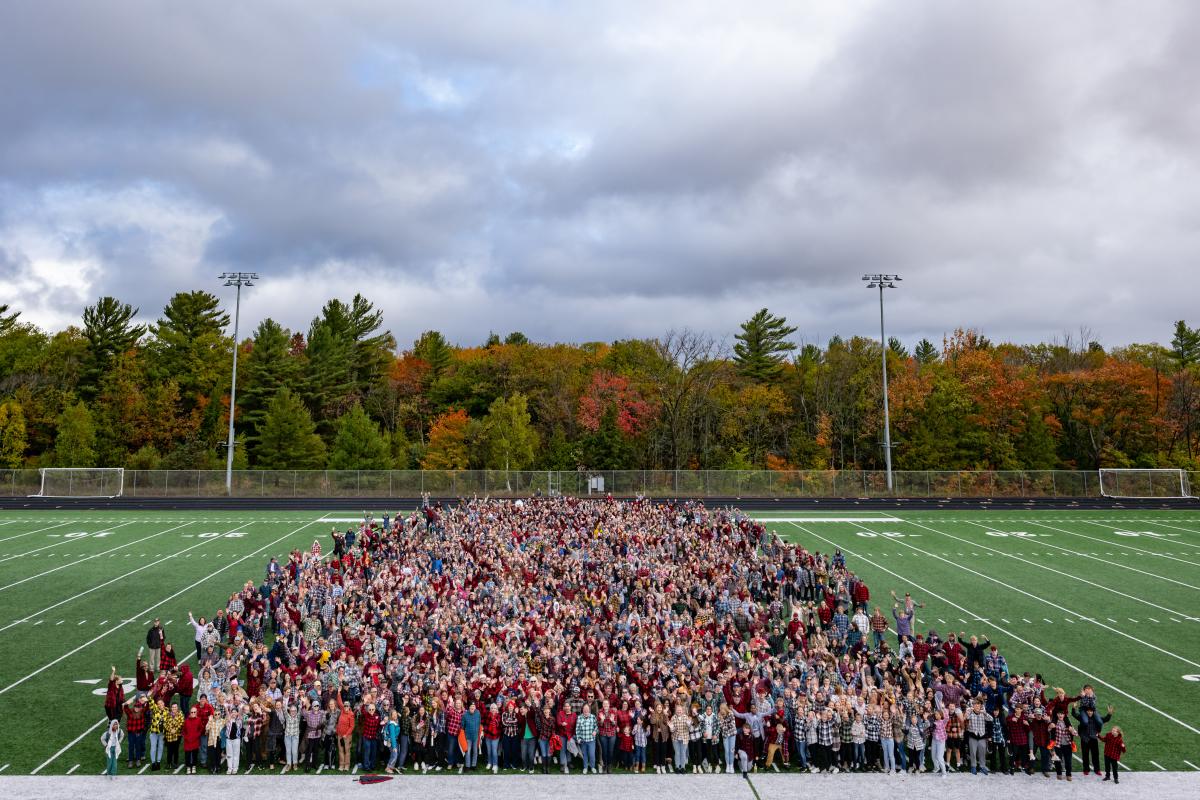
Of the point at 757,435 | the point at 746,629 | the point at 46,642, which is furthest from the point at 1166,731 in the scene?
the point at 757,435

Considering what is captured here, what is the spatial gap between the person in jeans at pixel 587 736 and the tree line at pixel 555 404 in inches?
1658

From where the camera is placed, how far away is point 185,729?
11766mm

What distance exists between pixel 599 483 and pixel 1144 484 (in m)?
33.8

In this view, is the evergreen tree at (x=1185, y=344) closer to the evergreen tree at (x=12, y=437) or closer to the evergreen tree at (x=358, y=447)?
the evergreen tree at (x=358, y=447)

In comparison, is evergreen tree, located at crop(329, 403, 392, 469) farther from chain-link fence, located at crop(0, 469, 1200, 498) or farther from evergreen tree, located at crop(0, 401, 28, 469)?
evergreen tree, located at crop(0, 401, 28, 469)

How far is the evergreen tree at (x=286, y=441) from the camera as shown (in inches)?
2169

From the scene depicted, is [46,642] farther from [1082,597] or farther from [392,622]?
[1082,597]

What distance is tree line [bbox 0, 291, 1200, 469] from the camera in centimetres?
5550

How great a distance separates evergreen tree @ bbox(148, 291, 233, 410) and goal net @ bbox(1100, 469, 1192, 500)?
6523 cm

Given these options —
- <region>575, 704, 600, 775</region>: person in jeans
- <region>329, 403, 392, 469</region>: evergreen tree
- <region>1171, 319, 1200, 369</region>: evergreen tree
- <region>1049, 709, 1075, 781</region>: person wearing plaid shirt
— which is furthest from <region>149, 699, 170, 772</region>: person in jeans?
<region>1171, 319, 1200, 369</region>: evergreen tree

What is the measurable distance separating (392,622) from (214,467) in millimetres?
49228

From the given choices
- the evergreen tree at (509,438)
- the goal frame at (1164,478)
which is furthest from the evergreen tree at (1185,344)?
the evergreen tree at (509,438)

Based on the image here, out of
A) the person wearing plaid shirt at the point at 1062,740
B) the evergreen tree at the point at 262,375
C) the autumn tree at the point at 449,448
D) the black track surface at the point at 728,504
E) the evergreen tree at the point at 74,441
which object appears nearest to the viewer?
the person wearing plaid shirt at the point at 1062,740

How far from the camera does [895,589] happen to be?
942 inches
